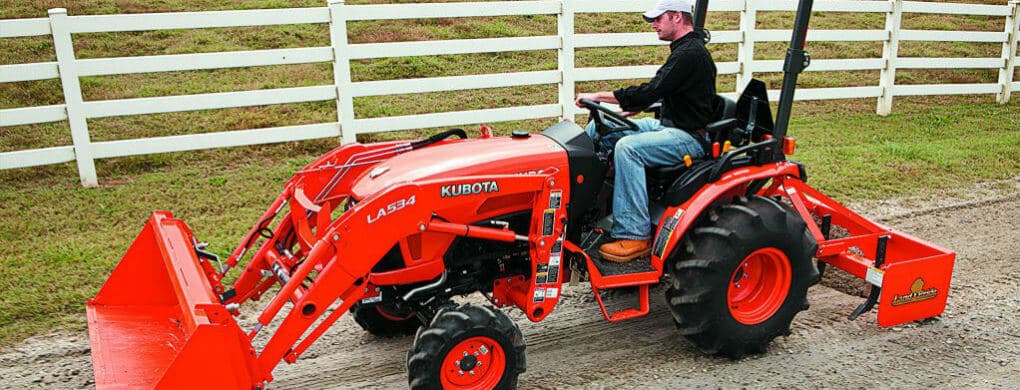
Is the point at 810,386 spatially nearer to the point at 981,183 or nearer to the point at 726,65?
the point at 981,183

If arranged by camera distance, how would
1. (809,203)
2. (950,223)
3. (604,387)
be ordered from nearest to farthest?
(604,387) → (809,203) → (950,223)

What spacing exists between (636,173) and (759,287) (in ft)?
3.42

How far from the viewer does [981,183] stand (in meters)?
8.52

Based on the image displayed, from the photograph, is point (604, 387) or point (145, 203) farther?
point (145, 203)

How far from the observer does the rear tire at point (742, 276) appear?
4.59m

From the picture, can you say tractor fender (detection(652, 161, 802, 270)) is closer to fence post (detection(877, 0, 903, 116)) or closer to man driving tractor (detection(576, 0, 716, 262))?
man driving tractor (detection(576, 0, 716, 262))

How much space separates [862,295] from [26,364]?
4977 mm

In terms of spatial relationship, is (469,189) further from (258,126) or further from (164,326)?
(258,126)

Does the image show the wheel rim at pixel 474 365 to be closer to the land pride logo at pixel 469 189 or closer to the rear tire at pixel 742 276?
the land pride logo at pixel 469 189

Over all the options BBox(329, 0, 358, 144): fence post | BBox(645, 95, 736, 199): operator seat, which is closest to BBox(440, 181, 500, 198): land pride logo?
BBox(645, 95, 736, 199): operator seat

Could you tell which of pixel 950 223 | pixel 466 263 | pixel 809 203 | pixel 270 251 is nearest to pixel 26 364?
pixel 270 251

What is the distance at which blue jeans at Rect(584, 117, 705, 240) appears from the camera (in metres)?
4.68

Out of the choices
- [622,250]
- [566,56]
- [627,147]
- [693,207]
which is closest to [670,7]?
[627,147]

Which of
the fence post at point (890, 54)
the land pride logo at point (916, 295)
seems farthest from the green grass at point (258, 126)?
the land pride logo at point (916, 295)
